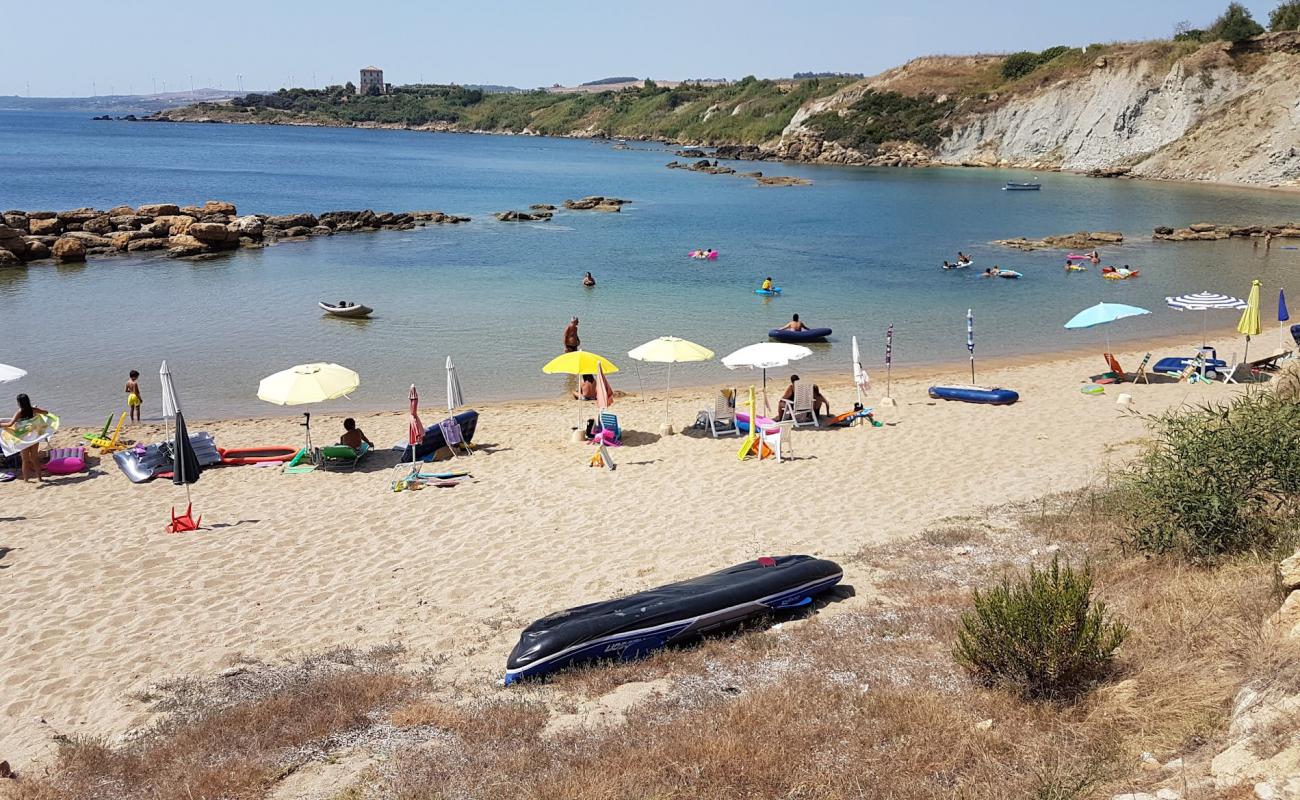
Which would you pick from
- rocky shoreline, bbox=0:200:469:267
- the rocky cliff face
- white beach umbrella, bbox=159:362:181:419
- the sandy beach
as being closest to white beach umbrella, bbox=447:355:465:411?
the sandy beach

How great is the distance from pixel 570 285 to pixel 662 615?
94.0 feet

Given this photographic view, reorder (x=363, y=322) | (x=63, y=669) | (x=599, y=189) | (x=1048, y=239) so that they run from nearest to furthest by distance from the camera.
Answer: (x=63, y=669) < (x=363, y=322) < (x=1048, y=239) < (x=599, y=189)

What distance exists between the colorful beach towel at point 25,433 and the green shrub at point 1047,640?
14643mm

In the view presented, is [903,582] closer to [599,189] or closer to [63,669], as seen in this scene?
[63,669]

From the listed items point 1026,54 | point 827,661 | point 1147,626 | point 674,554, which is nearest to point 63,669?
point 674,554

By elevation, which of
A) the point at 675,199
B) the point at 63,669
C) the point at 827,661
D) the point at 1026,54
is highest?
the point at 1026,54

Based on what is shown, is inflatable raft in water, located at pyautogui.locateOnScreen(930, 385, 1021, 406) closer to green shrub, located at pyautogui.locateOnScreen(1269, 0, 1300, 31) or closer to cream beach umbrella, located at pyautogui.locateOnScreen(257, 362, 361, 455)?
cream beach umbrella, located at pyautogui.locateOnScreen(257, 362, 361, 455)

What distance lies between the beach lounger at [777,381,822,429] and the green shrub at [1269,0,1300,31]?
100 m

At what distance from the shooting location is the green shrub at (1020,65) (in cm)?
11044

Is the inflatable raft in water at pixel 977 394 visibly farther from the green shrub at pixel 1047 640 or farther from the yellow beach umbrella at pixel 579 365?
the green shrub at pixel 1047 640

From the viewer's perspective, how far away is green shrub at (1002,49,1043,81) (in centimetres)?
11044

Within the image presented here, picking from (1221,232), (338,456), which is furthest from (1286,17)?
(338,456)

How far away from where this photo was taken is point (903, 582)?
33.7 feet

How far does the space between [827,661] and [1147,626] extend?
8.23 feet
